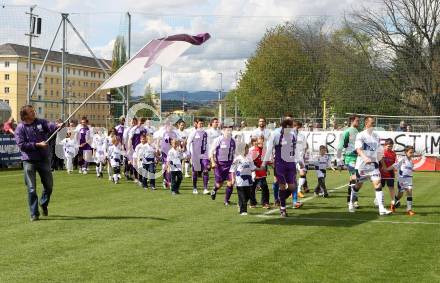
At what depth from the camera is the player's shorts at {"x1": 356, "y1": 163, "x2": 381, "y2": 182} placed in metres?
13.3

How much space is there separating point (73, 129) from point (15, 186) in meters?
6.85

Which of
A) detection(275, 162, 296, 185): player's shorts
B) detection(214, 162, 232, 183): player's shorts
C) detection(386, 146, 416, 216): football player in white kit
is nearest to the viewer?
detection(275, 162, 296, 185): player's shorts

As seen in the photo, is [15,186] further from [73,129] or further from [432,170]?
[432,170]

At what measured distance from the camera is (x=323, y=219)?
1234cm

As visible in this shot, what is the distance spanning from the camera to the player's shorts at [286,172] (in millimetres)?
12805

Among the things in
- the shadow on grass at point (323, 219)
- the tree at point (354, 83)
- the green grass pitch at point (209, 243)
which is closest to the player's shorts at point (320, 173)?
the green grass pitch at point (209, 243)

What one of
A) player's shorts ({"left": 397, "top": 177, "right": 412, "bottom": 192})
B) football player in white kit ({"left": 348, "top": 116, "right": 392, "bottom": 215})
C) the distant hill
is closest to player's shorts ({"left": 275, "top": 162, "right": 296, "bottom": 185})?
football player in white kit ({"left": 348, "top": 116, "right": 392, "bottom": 215})

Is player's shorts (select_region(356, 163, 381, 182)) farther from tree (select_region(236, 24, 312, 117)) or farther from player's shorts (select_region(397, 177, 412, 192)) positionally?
tree (select_region(236, 24, 312, 117))

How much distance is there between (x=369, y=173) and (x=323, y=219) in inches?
72.3

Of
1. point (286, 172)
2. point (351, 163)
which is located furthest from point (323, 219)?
point (351, 163)

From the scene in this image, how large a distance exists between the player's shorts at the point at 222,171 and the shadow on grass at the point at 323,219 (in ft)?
6.87

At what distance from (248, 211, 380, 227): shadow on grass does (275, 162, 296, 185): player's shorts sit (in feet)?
2.40

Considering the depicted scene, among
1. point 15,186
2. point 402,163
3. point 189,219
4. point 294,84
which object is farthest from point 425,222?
point 294,84

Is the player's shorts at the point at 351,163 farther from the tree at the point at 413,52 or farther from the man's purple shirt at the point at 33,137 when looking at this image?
the tree at the point at 413,52
